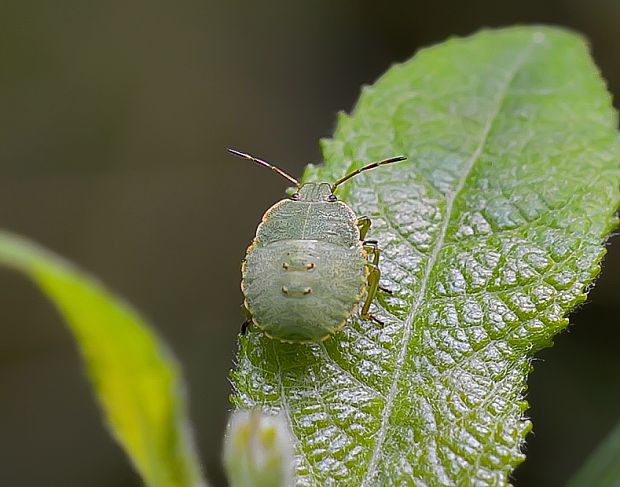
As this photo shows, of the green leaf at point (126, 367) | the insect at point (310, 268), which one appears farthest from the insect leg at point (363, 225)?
the green leaf at point (126, 367)

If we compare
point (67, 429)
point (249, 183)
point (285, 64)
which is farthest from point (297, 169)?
point (67, 429)

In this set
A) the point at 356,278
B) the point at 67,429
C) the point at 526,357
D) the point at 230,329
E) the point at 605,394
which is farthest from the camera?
the point at 230,329

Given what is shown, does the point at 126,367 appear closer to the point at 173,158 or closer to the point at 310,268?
the point at 310,268

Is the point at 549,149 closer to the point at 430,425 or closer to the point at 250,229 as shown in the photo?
the point at 430,425

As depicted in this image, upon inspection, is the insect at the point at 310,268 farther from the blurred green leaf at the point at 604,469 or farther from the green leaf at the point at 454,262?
the blurred green leaf at the point at 604,469

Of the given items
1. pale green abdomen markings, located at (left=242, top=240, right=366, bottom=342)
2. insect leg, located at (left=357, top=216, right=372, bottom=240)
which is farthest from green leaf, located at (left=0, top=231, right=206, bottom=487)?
insect leg, located at (left=357, top=216, right=372, bottom=240)

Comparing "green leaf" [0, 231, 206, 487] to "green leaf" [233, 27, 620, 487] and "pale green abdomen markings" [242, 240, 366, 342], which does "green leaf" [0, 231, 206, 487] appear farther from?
"pale green abdomen markings" [242, 240, 366, 342]
